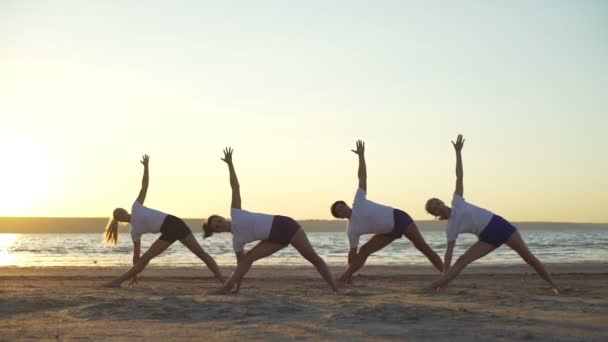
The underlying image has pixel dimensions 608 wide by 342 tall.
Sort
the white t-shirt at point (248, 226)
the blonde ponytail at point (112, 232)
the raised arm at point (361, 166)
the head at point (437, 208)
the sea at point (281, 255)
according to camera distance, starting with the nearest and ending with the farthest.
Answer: the white t-shirt at point (248, 226) < the head at point (437, 208) < the raised arm at point (361, 166) < the blonde ponytail at point (112, 232) < the sea at point (281, 255)

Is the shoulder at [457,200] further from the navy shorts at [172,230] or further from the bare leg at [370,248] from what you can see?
the navy shorts at [172,230]

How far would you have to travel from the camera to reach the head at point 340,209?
34.5 feet

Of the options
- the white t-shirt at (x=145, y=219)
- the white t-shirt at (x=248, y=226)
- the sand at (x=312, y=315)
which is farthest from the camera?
the white t-shirt at (x=145, y=219)

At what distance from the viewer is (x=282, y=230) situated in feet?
31.3

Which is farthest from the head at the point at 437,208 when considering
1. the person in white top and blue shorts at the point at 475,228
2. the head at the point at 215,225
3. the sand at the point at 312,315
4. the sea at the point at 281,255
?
the sea at the point at 281,255

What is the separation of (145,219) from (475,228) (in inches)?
206

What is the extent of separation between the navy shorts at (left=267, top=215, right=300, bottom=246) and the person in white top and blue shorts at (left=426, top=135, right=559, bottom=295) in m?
1.94

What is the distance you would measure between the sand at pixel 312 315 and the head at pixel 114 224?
1017mm

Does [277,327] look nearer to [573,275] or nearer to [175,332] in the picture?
[175,332]

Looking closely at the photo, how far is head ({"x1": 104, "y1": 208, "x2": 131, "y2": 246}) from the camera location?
1144 cm

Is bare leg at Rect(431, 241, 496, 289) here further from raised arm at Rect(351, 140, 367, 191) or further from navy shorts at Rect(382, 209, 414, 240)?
raised arm at Rect(351, 140, 367, 191)

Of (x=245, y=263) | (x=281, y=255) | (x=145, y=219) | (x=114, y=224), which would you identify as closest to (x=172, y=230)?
(x=145, y=219)

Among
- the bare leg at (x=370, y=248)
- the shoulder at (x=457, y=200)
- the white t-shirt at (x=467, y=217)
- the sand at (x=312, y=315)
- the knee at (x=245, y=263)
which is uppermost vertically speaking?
the shoulder at (x=457, y=200)

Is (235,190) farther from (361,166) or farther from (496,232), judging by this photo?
(496,232)
